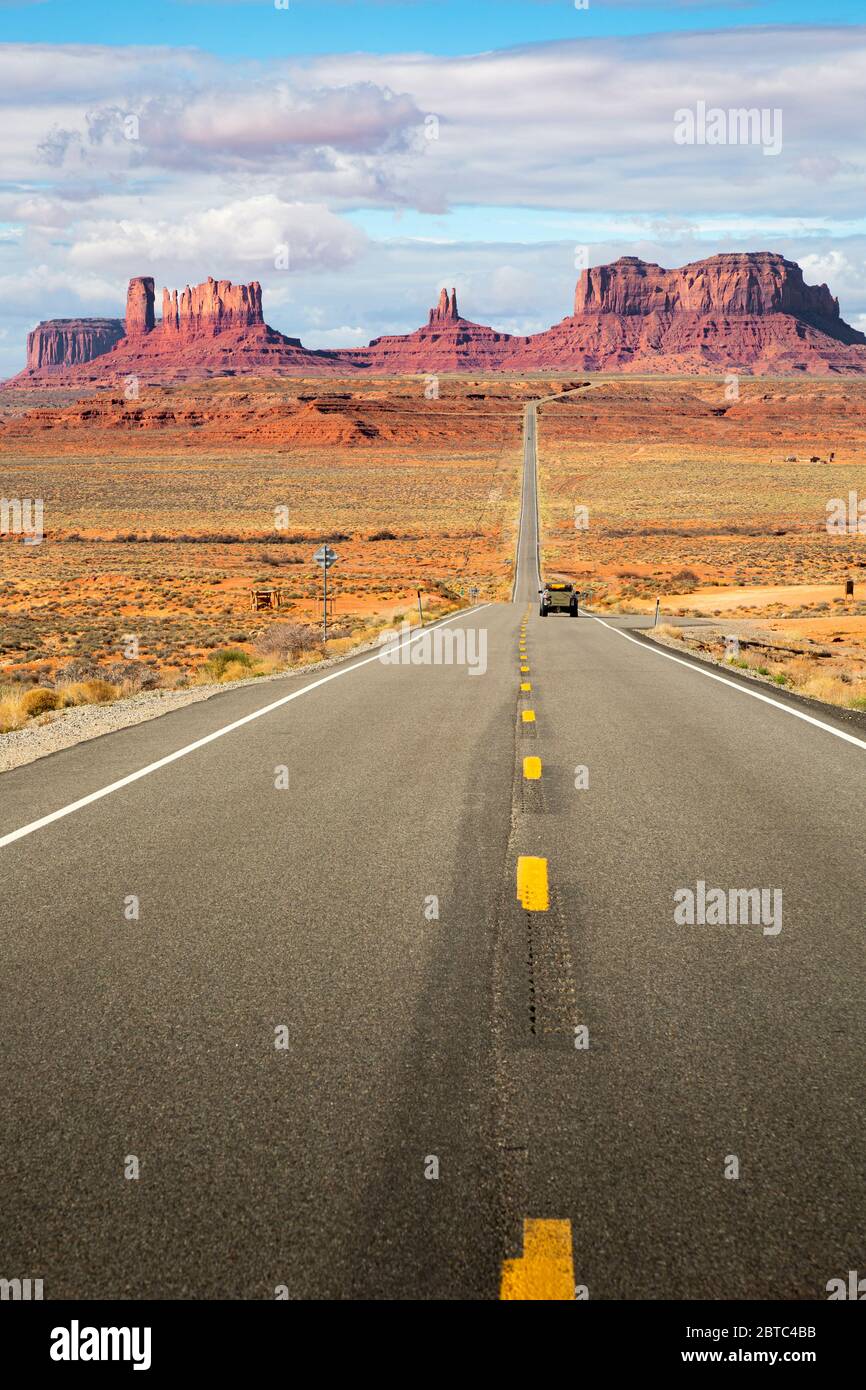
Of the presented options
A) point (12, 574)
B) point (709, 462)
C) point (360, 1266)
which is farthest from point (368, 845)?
point (709, 462)

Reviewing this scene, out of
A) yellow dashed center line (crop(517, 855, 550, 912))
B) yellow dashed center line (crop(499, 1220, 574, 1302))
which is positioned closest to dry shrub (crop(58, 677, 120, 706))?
yellow dashed center line (crop(517, 855, 550, 912))

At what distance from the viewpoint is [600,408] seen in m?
178

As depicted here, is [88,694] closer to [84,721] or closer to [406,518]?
[84,721]

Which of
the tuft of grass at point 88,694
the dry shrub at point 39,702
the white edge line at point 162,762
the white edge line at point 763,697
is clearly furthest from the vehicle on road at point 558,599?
the dry shrub at point 39,702

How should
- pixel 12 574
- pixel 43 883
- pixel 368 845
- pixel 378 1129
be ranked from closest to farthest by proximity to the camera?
pixel 378 1129 < pixel 43 883 < pixel 368 845 < pixel 12 574

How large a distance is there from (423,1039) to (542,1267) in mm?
1496

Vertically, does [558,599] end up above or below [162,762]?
above

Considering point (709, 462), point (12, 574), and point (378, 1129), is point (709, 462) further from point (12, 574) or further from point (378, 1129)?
point (378, 1129)

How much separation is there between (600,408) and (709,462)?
47.3m

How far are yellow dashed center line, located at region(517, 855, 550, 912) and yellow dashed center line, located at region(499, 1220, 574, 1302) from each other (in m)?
2.99

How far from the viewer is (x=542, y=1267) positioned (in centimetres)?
314

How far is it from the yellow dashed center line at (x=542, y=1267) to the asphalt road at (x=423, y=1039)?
0.04m

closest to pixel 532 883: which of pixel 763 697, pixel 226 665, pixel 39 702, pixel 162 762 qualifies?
pixel 162 762
